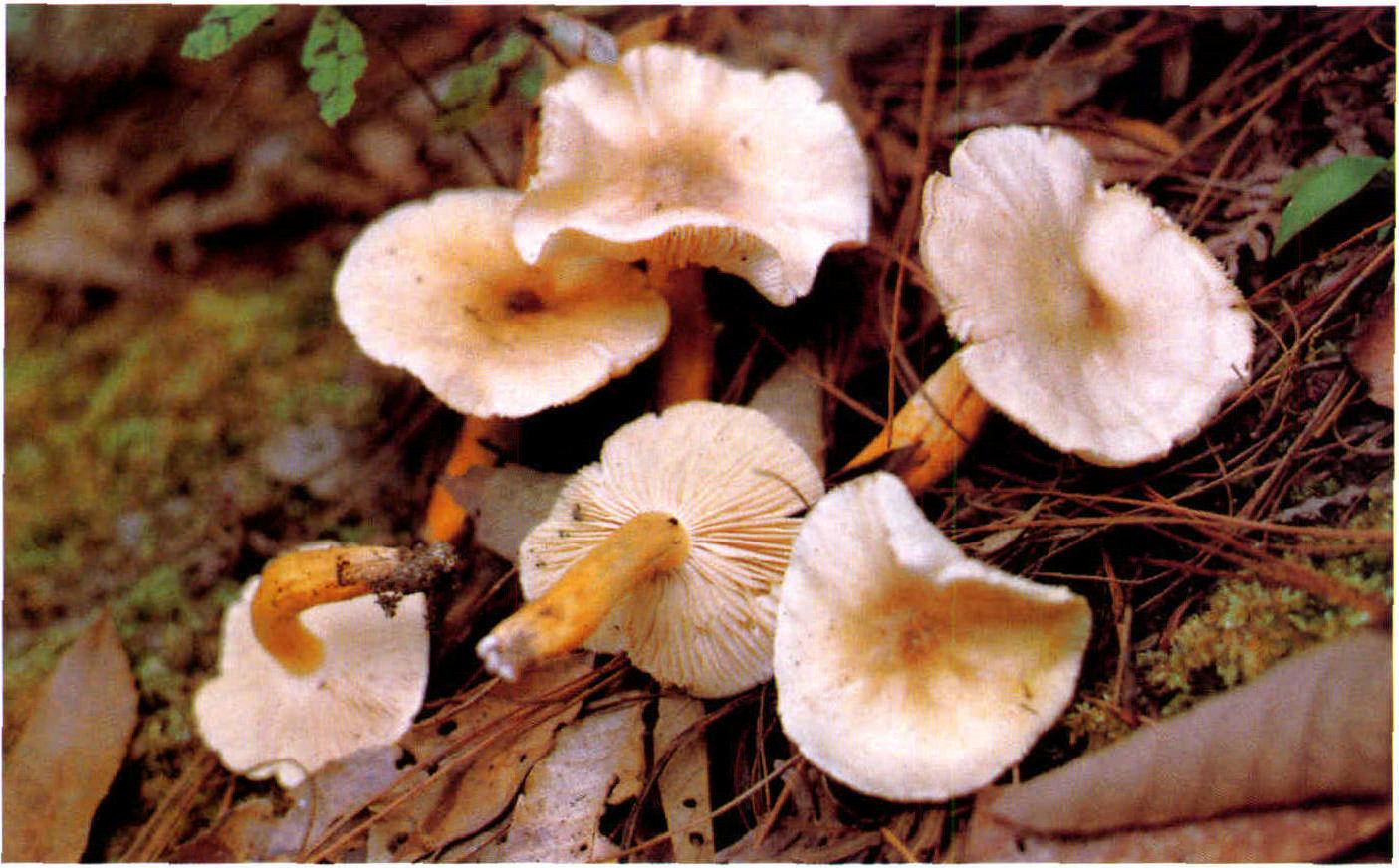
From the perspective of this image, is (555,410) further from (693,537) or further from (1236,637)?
(1236,637)

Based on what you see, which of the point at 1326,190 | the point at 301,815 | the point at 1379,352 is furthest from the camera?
the point at 301,815

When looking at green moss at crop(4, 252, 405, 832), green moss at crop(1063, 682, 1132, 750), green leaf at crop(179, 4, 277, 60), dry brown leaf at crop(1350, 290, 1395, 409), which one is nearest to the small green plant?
green leaf at crop(179, 4, 277, 60)

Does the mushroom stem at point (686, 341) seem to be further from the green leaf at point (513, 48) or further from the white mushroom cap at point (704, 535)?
the green leaf at point (513, 48)

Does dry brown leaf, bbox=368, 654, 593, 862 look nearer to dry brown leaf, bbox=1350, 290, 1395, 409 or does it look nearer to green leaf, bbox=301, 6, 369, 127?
green leaf, bbox=301, 6, 369, 127

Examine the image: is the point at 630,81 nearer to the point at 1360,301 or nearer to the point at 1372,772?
the point at 1360,301

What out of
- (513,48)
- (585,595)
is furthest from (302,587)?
(513,48)

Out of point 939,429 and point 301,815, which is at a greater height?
point 939,429
